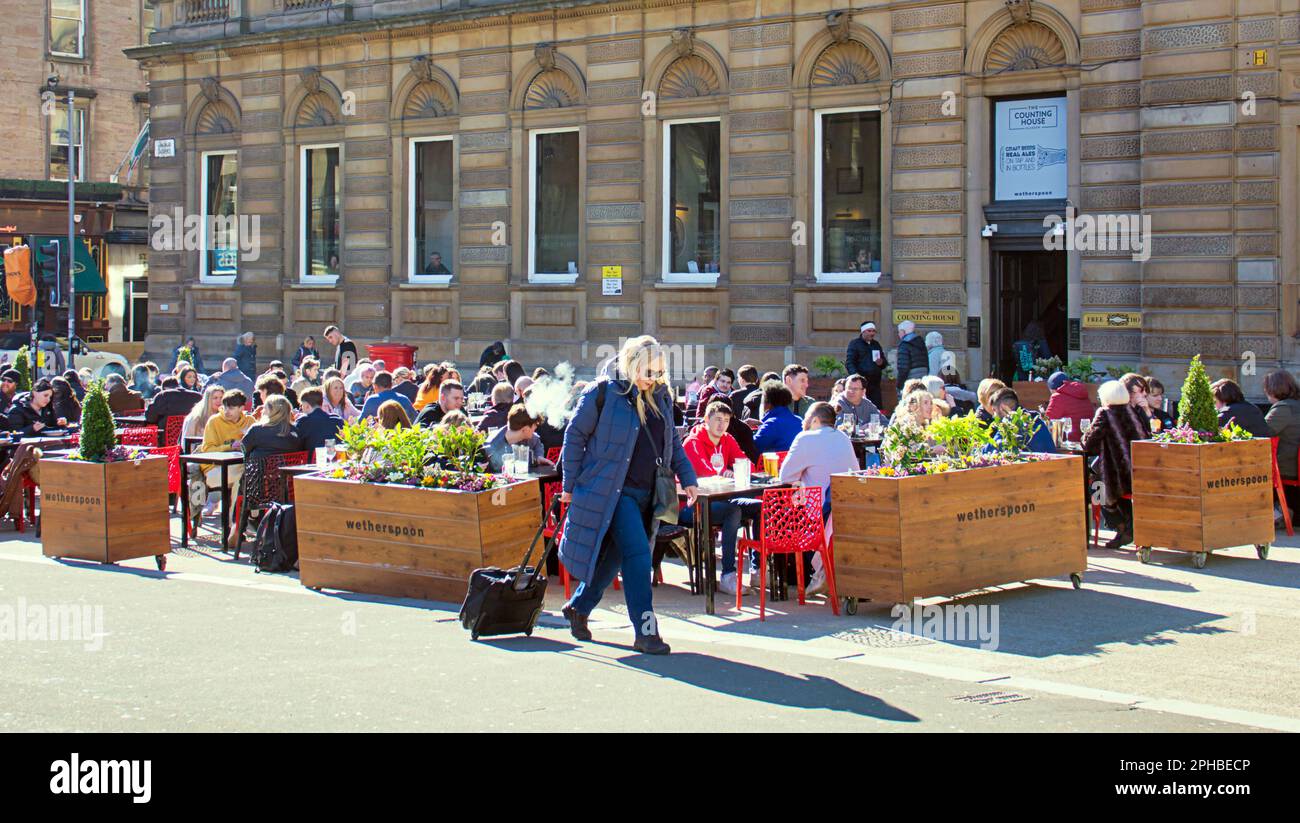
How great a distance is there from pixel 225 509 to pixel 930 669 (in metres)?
8.14

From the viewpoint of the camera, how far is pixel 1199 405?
45.5 feet

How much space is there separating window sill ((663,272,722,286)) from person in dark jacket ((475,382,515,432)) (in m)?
12.4

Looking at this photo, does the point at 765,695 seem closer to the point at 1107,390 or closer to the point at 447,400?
the point at 1107,390

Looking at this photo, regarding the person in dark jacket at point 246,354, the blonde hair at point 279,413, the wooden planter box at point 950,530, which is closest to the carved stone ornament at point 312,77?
the person in dark jacket at point 246,354

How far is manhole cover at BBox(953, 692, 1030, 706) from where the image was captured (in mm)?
8797

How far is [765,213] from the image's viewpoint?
2673 cm

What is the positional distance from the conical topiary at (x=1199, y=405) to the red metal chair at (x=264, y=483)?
25.7ft

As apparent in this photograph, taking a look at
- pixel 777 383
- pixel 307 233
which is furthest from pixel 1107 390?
pixel 307 233

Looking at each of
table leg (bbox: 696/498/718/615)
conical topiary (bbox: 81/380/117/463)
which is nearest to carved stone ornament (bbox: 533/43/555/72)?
conical topiary (bbox: 81/380/117/463)

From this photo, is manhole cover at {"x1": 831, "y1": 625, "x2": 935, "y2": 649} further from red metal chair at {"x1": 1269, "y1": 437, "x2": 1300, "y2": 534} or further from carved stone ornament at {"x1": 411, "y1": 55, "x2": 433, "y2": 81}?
carved stone ornament at {"x1": 411, "y1": 55, "x2": 433, "y2": 81}

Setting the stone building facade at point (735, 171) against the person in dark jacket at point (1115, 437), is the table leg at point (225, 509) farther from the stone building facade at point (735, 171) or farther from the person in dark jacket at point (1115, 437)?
the stone building facade at point (735, 171)

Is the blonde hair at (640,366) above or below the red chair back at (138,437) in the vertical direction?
above

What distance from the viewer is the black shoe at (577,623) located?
34.4 feet

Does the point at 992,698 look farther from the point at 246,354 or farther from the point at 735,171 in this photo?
the point at 246,354
